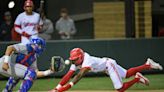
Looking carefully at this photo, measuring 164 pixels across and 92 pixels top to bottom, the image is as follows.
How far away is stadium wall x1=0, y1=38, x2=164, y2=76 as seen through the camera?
615 inches

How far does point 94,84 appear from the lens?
14.2m

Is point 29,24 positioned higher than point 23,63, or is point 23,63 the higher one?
point 29,24

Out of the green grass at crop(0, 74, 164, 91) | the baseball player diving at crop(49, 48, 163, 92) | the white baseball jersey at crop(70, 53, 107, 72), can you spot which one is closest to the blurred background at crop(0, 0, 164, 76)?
the green grass at crop(0, 74, 164, 91)

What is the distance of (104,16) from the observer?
18.3m

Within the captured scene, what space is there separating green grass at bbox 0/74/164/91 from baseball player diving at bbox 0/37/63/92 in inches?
97.4

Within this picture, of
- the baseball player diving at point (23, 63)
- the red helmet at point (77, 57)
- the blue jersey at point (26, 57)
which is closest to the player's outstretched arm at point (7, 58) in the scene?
the baseball player diving at point (23, 63)

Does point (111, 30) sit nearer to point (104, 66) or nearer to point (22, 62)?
point (104, 66)

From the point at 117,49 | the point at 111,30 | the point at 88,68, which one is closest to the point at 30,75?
the point at 88,68

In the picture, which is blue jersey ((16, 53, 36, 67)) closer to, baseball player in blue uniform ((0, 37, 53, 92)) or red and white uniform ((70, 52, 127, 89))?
baseball player in blue uniform ((0, 37, 53, 92))

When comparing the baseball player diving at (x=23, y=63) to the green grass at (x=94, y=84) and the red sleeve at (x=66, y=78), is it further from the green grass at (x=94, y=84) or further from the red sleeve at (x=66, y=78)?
the green grass at (x=94, y=84)

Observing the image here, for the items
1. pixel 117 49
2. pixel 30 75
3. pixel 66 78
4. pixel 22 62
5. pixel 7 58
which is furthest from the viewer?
pixel 117 49

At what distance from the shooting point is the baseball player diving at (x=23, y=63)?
1068 centimetres

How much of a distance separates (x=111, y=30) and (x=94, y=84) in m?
4.33

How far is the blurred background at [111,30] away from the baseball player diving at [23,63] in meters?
4.41
